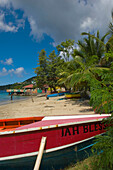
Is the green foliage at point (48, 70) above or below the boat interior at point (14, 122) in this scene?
above

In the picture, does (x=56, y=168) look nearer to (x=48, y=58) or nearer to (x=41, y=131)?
(x=41, y=131)

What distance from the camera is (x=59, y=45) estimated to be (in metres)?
31.8

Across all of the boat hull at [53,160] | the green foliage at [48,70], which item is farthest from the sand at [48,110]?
the green foliage at [48,70]

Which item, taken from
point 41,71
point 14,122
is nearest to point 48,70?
point 41,71

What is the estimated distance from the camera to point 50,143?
11.5 ft

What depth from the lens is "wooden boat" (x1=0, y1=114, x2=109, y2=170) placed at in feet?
11.1

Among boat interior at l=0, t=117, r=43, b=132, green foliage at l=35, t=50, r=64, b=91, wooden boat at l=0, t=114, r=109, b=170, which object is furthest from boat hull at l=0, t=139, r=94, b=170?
green foliage at l=35, t=50, r=64, b=91

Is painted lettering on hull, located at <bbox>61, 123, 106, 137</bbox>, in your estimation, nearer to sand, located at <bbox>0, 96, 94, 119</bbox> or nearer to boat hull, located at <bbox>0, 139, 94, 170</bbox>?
boat hull, located at <bbox>0, 139, 94, 170</bbox>

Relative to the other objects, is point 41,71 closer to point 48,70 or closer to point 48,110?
point 48,70

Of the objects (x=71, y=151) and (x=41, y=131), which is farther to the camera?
(x=71, y=151)

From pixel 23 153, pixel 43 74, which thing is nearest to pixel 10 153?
pixel 23 153

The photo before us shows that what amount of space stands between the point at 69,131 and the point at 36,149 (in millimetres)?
1303

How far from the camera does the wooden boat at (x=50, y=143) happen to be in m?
3.38

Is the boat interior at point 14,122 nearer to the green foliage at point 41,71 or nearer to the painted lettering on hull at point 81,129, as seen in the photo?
the painted lettering on hull at point 81,129
